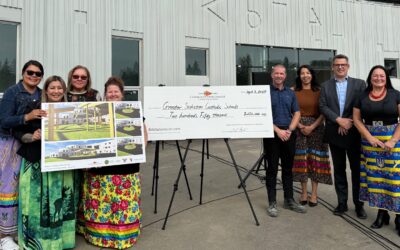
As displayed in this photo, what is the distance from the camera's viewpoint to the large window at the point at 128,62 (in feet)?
30.1

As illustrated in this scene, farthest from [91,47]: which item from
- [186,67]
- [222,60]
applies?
[222,60]

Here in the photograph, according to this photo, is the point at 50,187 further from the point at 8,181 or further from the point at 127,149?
the point at 127,149

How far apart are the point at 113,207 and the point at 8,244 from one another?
111cm

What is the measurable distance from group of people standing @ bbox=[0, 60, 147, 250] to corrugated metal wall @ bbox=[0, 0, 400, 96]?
5693 mm

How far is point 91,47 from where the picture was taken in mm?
8594

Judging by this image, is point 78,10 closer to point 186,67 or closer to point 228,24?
point 186,67

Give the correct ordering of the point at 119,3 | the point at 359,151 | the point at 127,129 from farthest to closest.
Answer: the point at 119,3 < the point at 359,151 < the point at 127,129

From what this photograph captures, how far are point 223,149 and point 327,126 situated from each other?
5.20m

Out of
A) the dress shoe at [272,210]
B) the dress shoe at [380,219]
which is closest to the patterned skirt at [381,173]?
the dress shoe at [380,219]

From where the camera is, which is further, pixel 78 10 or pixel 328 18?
pixel 328 18

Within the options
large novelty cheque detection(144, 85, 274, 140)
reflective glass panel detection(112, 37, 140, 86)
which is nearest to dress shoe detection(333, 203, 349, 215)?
large novelty cheque detection(144, 85, 274, 140)

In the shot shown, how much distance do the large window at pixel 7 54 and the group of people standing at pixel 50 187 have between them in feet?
18.4

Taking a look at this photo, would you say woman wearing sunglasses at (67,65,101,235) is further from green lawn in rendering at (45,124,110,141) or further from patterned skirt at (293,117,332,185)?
patterned skirt at (293,117,332,185)

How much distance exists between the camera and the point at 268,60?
12.0 m
